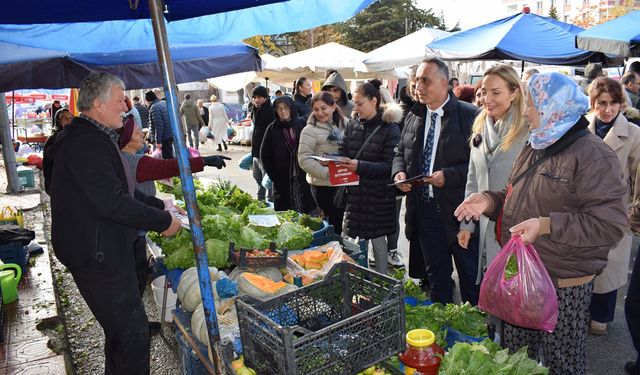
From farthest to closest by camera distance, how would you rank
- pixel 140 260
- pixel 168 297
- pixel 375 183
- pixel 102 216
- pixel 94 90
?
pixel 168 297 < pixel 375 183 < pixel 140 260 < pixel 94 90 < pixel 102 216

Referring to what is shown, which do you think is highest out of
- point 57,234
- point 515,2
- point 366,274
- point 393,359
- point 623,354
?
point 515,2

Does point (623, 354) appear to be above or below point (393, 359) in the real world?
below

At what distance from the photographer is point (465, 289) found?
4.14 m

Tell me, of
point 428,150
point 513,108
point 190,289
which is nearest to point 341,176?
point 428,150

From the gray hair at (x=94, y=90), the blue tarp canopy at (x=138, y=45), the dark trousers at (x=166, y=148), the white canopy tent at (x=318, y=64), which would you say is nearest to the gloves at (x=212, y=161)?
the gray hair at (x=94, y=90)

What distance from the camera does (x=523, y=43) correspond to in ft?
22.5

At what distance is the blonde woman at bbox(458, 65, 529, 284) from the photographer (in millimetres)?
3350

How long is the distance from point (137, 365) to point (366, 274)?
166 cm

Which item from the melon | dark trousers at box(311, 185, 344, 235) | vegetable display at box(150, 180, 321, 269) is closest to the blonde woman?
vegetable display at box(150, 180, 321, 269)

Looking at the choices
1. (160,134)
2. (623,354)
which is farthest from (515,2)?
(623,354)

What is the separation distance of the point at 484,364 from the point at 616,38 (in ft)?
15.5

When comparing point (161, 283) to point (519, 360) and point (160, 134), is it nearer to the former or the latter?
point (519, 360)

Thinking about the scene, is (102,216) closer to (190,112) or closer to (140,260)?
(140,260)

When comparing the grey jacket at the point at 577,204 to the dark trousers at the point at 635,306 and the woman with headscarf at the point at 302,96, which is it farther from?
the woman with headscarf at the point at 302,96
